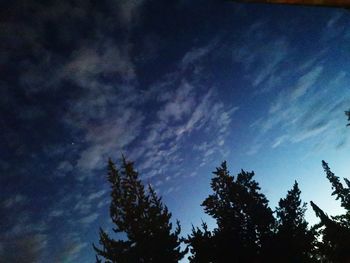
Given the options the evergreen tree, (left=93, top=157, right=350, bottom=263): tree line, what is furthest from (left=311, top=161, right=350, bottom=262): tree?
the evergreen tree

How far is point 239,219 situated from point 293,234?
4.18 meters

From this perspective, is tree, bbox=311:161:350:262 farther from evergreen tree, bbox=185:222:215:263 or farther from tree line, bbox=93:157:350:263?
evergreen tree, bbox=185:222:215:263

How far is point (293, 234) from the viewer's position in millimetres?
22922

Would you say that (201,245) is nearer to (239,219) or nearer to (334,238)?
(239,219)

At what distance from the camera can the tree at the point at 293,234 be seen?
71.5 feet

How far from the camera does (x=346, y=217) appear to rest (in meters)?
43.3

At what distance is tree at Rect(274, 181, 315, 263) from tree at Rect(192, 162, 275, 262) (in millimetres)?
838

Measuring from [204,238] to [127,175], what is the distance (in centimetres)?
1238

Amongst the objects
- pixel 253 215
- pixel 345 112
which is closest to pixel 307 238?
pixel 253 215

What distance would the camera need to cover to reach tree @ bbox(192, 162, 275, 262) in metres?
22.2

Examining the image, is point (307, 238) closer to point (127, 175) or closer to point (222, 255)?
point (222, 255)

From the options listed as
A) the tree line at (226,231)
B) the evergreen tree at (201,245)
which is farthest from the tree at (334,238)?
the evergreen tree at (201,245)

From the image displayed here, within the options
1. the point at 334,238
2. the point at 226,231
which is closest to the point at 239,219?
the point at 226,231

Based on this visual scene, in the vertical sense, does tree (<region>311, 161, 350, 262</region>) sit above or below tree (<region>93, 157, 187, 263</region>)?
below
